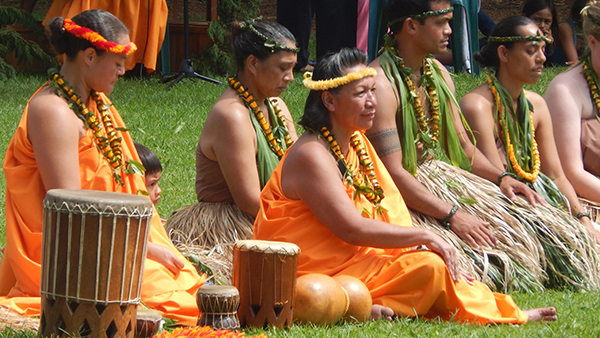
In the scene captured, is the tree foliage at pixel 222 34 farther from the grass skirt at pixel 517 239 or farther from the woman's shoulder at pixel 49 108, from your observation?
the woman's shoulder at pixel 49 108

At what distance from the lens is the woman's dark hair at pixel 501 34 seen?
518 centimetres

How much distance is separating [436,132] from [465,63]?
5.63 metres

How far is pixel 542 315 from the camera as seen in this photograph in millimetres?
3805

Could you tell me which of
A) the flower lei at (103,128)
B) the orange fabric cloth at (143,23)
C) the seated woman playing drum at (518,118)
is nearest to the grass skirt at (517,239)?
the seated woman playing drum at (518,118)

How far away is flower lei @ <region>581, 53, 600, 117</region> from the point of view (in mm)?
5562

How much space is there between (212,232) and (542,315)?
71.9 inches

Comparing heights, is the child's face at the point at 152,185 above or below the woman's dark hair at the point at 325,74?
below

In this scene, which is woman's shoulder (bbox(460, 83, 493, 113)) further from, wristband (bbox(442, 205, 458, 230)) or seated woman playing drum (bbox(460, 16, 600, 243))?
wristband (bbox(442, 205, 458, 230))

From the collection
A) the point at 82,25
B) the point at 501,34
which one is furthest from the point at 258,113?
the point at 501,34

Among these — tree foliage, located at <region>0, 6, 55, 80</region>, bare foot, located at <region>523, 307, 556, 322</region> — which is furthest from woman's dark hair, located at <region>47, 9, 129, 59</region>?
tree foliage, located at <region>0, 6, 55, 80</region>

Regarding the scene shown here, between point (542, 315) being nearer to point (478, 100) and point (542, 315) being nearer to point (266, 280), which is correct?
point (266, 280)

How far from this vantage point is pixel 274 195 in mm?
4039

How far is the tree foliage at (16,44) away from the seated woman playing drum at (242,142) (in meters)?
6.29

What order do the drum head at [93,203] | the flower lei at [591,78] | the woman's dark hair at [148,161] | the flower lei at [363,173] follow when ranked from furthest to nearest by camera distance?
1. the flower lei at [591,78]
2. the woman's dark hair at [148,161]
3. the flower lei at [363,173]
4. the drum head at [93,203]
